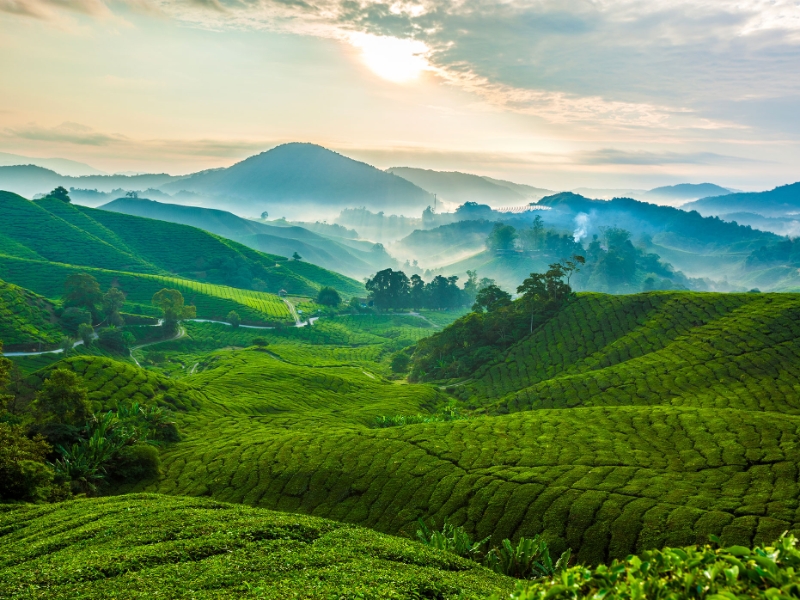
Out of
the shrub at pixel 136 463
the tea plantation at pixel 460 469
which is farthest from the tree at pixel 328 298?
the shrub at pixel 136 463

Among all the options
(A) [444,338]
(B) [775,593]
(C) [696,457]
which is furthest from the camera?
(A) [444,338]

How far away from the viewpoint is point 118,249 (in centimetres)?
17475

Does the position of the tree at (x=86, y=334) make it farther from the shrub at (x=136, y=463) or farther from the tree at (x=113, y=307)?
the shrub at (x=136, y=463)

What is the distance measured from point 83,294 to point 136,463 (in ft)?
281

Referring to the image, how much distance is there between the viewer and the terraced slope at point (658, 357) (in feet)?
177

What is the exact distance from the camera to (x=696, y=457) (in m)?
35.8

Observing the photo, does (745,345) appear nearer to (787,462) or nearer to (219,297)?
(787,462)

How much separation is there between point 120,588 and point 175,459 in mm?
29566

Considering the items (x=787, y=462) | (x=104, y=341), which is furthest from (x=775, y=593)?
(x=104, y=341)

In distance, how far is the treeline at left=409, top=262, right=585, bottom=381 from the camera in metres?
90.7

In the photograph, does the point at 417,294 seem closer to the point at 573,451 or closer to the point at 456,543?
the point at 573,451

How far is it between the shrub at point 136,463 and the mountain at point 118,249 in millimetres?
112701

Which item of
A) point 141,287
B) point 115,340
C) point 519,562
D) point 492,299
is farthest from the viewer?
point 141,287

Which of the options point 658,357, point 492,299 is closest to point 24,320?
point 492,299
